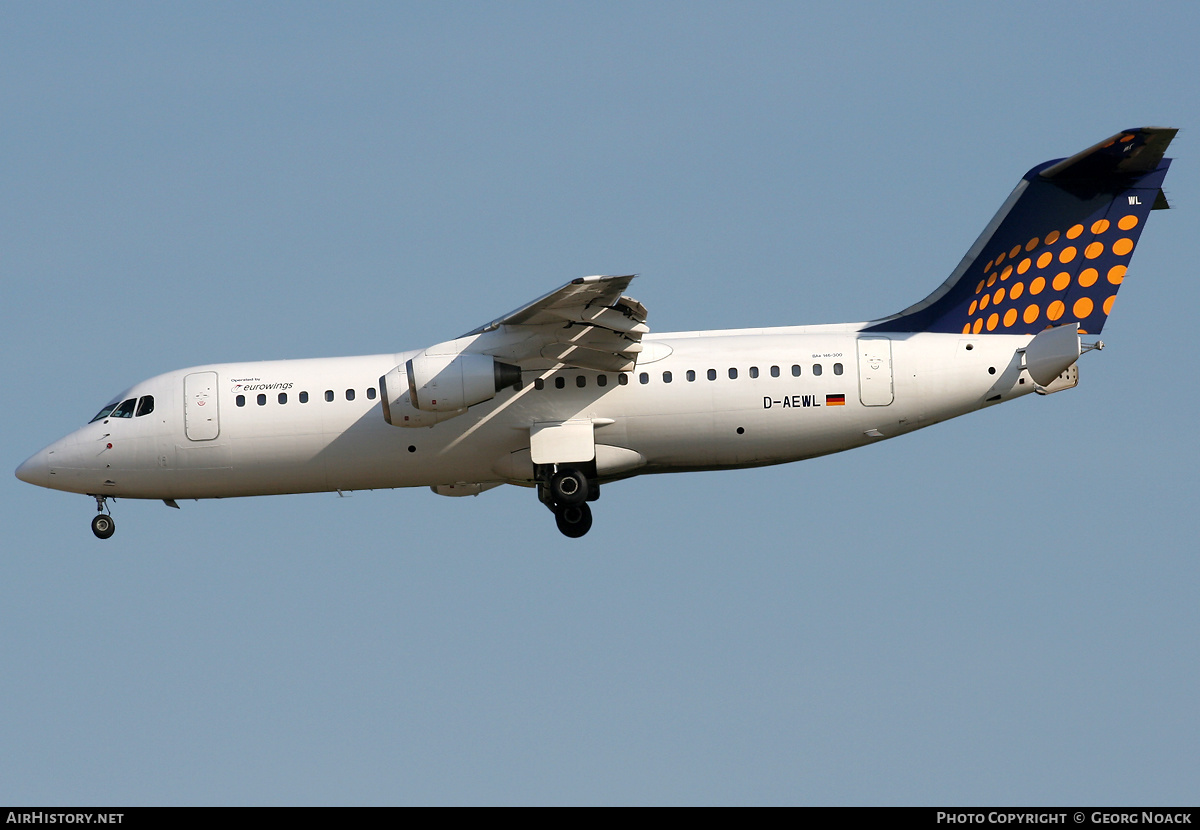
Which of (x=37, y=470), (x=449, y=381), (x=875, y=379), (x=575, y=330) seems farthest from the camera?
(x=37, y=470)

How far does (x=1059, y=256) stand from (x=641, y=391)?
22.4 ft

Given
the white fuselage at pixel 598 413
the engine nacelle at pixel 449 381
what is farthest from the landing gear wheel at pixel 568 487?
the engine nacelle at pixel 449 381

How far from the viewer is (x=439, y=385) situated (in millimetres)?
21812

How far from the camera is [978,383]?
23.0 metres

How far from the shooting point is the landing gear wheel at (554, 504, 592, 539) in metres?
23.7

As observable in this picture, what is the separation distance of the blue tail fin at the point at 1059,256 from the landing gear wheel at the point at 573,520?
5.28m

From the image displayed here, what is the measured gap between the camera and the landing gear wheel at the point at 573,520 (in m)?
23.7

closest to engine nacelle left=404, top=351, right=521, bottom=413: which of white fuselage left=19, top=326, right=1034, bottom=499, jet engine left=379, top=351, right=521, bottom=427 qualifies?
jet engine left=379, top=351, right=521, bottom=427

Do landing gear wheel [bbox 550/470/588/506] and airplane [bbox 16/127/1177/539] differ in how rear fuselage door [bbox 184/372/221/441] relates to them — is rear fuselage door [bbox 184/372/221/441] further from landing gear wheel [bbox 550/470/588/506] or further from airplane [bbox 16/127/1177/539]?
landing gear wheel [bbox 550/470/588/506]

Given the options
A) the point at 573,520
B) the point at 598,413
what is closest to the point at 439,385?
the point at 598,413

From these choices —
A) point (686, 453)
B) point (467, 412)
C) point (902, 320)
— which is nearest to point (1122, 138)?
point (902, 320)

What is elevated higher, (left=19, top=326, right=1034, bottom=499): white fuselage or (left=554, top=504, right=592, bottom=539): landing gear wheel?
(left=19, top=326, right=1034, bottom=499): white fuselage

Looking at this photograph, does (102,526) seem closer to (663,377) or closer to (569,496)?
(569,496)

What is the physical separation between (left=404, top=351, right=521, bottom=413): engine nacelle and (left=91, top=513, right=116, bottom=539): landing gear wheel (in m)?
6.02
